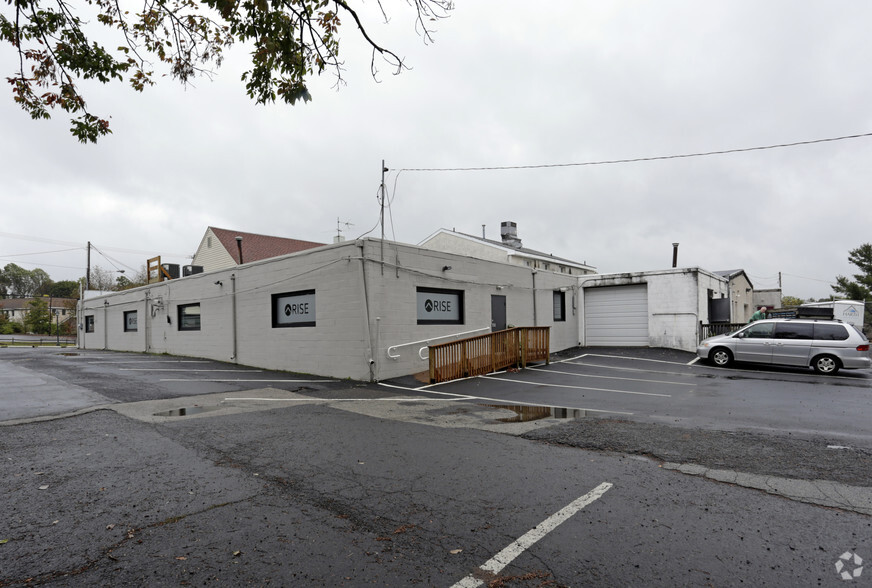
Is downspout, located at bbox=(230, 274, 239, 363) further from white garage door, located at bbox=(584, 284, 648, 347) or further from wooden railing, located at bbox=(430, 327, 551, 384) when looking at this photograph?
white garage door, located at bbox=(584, 284, 648, 347)

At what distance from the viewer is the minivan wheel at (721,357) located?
15.5 m

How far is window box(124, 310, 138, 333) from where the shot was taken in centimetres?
2419

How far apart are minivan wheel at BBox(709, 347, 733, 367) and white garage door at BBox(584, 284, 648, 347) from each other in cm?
443

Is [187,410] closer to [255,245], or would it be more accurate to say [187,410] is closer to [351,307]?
[351,307]

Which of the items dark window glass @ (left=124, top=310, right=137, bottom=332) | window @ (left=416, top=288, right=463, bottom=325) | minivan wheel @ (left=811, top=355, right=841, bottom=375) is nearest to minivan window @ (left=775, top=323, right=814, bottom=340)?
minivan wheel @ (left=811, top=355, right=841, bottom=375)

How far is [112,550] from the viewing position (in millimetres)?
3182

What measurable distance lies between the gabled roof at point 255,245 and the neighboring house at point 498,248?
8.77 m

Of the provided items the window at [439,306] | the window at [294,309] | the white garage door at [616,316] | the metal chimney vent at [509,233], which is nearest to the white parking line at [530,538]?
the window at [439,306]

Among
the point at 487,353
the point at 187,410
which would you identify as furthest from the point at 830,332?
the point at 187,410

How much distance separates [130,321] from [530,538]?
1062 inches

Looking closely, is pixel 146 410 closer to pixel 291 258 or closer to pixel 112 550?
pixel 112 550

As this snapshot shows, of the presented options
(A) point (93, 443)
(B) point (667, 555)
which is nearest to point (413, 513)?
(B) point (667, 555)

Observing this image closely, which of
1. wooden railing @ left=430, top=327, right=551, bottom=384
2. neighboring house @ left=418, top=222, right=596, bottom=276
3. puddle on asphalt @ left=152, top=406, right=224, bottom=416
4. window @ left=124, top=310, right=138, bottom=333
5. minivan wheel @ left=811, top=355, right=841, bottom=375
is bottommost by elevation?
minivan wheel @ left=811, top=355, right=841, bottom=375

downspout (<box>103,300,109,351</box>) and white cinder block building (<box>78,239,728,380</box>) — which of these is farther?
downspout (<box>103,300,109,351</box>)
